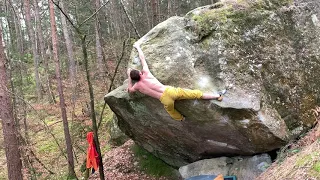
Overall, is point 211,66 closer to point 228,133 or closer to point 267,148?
point 228,133

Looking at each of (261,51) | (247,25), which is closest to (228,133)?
(261,51)

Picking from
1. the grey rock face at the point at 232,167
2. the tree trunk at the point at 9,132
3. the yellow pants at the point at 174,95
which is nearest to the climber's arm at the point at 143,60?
the yellow pants at the point at 174,95

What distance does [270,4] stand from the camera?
6.17 meters

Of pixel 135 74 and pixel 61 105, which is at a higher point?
pixel 135 74

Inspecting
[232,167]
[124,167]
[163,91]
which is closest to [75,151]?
[124,167]

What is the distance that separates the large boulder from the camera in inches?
213

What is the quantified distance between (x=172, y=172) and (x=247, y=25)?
384 cm

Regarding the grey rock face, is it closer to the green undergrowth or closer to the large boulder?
the large boulder

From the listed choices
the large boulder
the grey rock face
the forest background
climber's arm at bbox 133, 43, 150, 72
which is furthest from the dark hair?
the grey rock face

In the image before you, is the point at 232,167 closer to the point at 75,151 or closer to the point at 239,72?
the point at 239,72

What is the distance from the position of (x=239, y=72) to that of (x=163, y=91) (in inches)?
56.4

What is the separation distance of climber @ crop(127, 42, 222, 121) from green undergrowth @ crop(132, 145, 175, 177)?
2533 mm

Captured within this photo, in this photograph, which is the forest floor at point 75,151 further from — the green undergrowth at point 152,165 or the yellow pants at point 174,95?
the yellow pants at point 174,95

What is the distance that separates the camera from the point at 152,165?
26.0 ft
